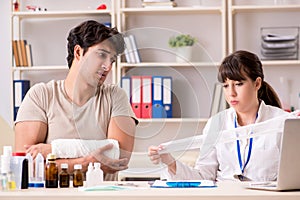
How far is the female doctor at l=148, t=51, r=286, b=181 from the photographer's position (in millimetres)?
2674

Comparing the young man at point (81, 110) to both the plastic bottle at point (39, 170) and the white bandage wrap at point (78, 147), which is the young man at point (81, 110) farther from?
the plastic bottle at point (39, 170)

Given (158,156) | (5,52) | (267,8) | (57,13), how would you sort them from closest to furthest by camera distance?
(158,156) → (267,8) → (57,13) → (5,52)

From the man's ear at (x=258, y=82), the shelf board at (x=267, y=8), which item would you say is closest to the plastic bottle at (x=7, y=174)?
the man's ear at (x=258, y=82)

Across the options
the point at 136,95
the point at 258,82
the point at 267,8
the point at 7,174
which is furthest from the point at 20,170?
the point at 267,8

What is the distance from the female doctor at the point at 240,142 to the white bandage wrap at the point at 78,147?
9.4 inches

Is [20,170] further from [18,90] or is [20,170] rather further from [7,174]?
[18,90]

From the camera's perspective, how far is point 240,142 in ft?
8.96

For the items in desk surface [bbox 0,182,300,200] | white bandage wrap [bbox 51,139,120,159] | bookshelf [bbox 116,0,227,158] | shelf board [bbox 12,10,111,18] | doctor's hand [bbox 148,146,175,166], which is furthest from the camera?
shelf board [bbox 12,10,111,18]

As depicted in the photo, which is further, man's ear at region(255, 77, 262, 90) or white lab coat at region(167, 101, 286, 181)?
man's ear at region(255, 77, 262, 90)

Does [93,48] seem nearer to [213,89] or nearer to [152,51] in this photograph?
[152,51]

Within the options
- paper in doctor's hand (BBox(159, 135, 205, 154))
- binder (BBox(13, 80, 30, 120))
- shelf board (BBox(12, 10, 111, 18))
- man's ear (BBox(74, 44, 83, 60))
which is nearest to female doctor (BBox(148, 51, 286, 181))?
paper in doctor's hand (BBox(159, 135, 205, 154))

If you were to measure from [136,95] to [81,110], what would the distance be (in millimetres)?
348

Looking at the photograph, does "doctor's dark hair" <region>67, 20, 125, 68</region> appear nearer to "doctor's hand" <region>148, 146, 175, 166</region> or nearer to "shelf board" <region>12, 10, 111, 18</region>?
"doctor's hand" <region>148, 146, 175, 166</region>

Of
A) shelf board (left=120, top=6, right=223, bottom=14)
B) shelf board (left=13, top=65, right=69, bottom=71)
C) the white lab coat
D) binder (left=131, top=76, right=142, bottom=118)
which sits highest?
shelf board (left=120, top=6, right=223, bottom=14)
